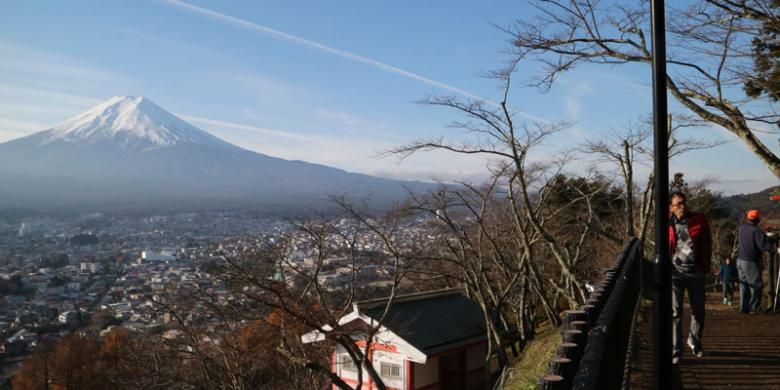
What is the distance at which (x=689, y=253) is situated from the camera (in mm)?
4961

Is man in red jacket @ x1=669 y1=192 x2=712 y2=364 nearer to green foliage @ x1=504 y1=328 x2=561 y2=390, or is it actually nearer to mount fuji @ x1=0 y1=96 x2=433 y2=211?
green foliage @ x1=504 y1=328 x2=561 y2=390

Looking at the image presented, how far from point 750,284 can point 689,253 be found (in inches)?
148

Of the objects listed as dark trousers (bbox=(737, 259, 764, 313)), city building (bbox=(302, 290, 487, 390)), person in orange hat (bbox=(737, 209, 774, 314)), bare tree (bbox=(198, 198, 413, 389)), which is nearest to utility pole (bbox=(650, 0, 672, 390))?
person in orange hat (bbox=(737, 209, 774, 314))

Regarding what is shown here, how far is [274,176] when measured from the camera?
3834 inches

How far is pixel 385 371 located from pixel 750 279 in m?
10.0

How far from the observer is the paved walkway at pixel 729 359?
15.9 feet

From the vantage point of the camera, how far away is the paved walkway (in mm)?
4836

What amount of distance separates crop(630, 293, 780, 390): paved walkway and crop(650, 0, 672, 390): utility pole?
2233 millimetres

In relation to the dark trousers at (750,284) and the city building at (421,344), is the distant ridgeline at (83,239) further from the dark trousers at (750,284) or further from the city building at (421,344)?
the dark trousers at (750,284)

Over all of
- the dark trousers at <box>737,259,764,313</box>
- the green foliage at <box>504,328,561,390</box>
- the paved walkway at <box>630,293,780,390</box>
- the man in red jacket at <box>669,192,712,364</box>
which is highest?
the man in red jacket at <box>669,192,712,364</box>

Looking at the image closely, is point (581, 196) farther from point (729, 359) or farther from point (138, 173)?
point (138, 173)

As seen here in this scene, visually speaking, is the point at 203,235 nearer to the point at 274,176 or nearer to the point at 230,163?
the point at 274,176

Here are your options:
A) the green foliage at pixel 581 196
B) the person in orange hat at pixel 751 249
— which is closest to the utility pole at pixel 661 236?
the person in orange hat at pixel 751 249

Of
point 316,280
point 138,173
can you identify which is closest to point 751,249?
point 316,280
